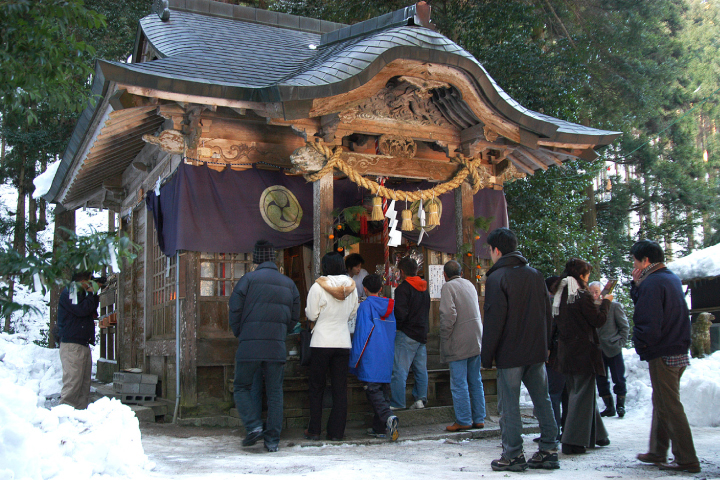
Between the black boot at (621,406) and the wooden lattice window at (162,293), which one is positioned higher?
the wooden lattice window at (162,293)

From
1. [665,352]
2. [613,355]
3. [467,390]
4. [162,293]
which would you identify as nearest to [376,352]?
[467,390]

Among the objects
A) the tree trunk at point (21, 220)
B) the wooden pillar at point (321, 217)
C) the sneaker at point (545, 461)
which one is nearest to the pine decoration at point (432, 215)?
the wooden pillar at point (321, 217)

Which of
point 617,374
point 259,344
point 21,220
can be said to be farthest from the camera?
point 21,220

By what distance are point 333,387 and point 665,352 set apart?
3.40 metres

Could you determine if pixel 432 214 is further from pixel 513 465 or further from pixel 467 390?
pixel 513 465

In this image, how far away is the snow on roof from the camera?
56.8 ft

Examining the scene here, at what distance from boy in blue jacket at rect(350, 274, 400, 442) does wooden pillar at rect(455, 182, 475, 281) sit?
2.31 metres

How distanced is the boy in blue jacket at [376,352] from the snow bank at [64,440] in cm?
277

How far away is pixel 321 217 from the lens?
27.0ft

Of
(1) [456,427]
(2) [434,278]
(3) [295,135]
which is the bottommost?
(1) [456,427]

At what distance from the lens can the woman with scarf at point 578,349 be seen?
233 inches

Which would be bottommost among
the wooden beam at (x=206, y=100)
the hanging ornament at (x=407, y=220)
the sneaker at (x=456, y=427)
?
the sneaker at (x=456, y=427)

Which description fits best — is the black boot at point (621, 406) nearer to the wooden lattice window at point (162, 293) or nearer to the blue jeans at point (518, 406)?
the blue jeans at point (518, 406)

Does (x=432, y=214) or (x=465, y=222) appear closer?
(x=432, y=214)
